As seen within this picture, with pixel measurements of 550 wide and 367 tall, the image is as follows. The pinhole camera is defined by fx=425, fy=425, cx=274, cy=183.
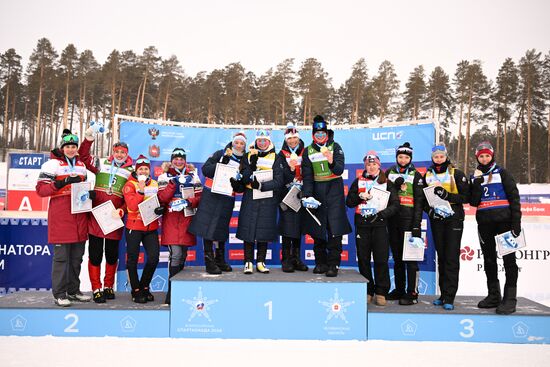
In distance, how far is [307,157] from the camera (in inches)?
201

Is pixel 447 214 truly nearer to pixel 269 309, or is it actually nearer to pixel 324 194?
pixel 324 194

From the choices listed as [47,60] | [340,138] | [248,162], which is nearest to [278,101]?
[47,60]

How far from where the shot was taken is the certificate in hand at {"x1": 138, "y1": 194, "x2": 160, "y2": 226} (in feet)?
15.6

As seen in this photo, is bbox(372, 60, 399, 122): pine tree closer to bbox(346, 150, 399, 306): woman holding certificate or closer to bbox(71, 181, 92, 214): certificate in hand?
bbox(346, 150, 399, 306): woman holding certificate

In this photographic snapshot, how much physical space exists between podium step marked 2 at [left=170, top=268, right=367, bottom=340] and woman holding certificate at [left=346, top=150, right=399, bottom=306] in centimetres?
45

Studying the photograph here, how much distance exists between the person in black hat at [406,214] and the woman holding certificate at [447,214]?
0.48 ft

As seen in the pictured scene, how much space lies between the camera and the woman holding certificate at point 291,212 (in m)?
5.12

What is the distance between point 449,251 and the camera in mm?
4812

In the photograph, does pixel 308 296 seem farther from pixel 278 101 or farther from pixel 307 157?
pixel 278 101

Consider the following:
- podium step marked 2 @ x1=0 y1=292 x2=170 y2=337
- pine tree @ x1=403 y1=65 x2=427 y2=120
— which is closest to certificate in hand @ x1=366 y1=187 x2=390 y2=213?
podium step marked 2 @ x1=0 y1=292 x2=170 y2=337

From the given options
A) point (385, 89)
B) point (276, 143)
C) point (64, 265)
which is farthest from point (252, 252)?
point (385, 89)

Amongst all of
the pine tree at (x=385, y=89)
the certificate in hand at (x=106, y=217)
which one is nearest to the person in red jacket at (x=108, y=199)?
the certificate in hand at (x=106, y=217)

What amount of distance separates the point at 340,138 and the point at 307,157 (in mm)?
1956

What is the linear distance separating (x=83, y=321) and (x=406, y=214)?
149 inches
